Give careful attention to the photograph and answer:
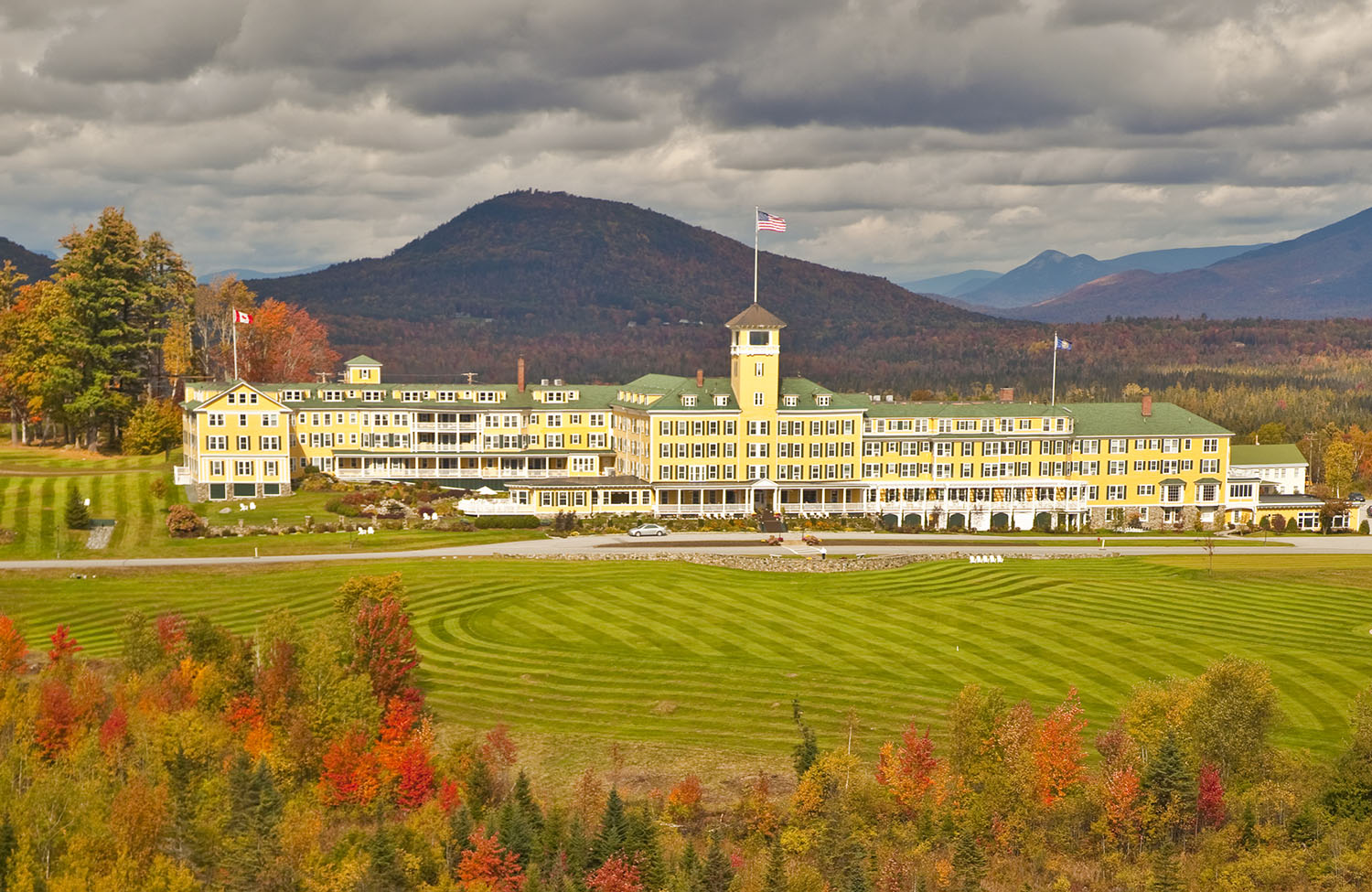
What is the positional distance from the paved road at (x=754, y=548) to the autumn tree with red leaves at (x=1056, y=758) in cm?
3856

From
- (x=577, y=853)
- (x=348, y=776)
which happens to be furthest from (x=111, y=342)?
(x=577, y=853)

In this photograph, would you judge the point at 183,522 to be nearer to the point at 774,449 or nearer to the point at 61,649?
the point at 61,649

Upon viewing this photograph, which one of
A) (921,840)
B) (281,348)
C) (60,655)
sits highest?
(281,348)

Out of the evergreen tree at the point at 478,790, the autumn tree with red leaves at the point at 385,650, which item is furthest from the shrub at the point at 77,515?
the evergreen tree at the point at 478,790

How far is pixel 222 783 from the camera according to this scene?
4403 centimetres

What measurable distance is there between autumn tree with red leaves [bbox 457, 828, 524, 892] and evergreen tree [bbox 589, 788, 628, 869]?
242 cm

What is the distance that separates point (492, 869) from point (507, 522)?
175ft

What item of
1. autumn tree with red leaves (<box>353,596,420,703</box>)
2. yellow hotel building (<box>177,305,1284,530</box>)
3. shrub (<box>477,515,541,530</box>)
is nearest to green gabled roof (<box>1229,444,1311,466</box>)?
yellow hotel building (<box>177,305,1284,530</box>)

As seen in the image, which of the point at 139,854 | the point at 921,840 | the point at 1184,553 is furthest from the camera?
the point at 1184,553

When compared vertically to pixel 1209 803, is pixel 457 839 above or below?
below

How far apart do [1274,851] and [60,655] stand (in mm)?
46484

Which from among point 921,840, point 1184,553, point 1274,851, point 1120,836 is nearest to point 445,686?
point 921,840

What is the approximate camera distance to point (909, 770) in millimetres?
45219

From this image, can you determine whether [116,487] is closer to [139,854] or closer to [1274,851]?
[139,854]
